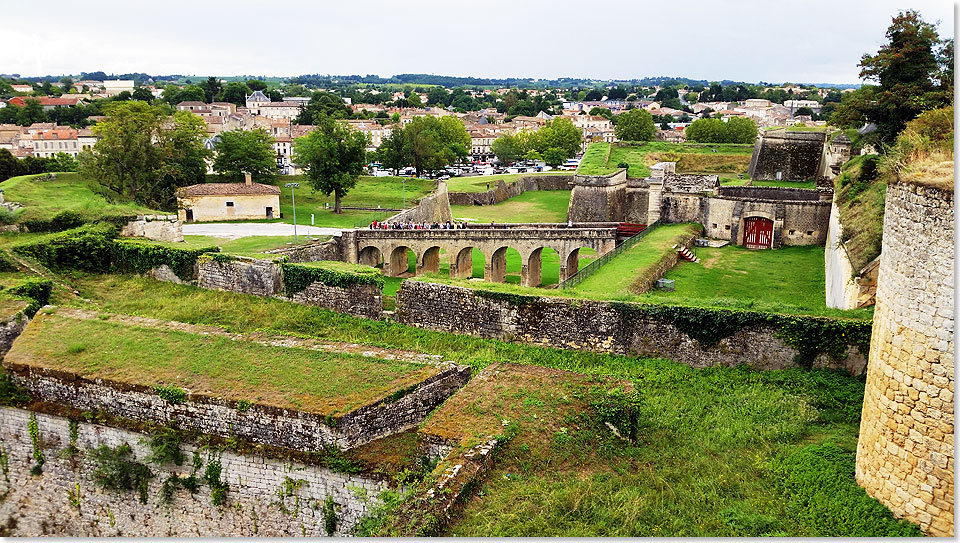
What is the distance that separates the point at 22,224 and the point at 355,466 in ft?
64.7

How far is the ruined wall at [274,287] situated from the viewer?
21.5m

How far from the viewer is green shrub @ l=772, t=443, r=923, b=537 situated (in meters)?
8.73

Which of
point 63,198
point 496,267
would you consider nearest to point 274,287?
point 496,267

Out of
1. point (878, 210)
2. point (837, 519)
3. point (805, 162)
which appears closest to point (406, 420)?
point (837, 519)

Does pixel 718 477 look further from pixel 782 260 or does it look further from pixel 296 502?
pixel 782 260

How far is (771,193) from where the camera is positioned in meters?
32.8

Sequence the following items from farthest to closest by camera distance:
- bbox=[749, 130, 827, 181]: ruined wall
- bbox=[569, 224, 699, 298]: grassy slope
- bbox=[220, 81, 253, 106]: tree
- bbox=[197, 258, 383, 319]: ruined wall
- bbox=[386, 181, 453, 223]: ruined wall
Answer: bbox=[220, 81, 253, 106]: tree, bbox=[749, 130, 827, 181]: ruined wall, bbox=[386, 181, 453, 223]: ruined wall, bbox=[569, 224, 699, 298]: grassy slope, bbox=[197, 258, 383, 319]: ruined wall

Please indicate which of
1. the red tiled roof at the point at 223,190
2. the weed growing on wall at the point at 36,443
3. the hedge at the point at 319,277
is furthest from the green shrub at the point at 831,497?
the red tiled roof at the point at 223,190

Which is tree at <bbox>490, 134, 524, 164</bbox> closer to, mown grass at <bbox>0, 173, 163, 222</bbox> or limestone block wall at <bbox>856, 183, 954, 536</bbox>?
mown grass at <bbox>0, 173, 163, 222</bbox>

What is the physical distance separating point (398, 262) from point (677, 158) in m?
24.3

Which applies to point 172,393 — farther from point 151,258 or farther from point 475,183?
point 475,183

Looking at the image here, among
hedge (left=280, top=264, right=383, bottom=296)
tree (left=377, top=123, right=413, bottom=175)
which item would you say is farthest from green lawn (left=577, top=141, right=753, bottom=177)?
hedge (left=280, top=264, right=383, bottom=296)

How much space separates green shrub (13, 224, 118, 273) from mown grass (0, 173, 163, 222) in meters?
2.10

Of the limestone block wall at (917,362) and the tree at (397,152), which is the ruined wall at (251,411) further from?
the tree at (397,152)
